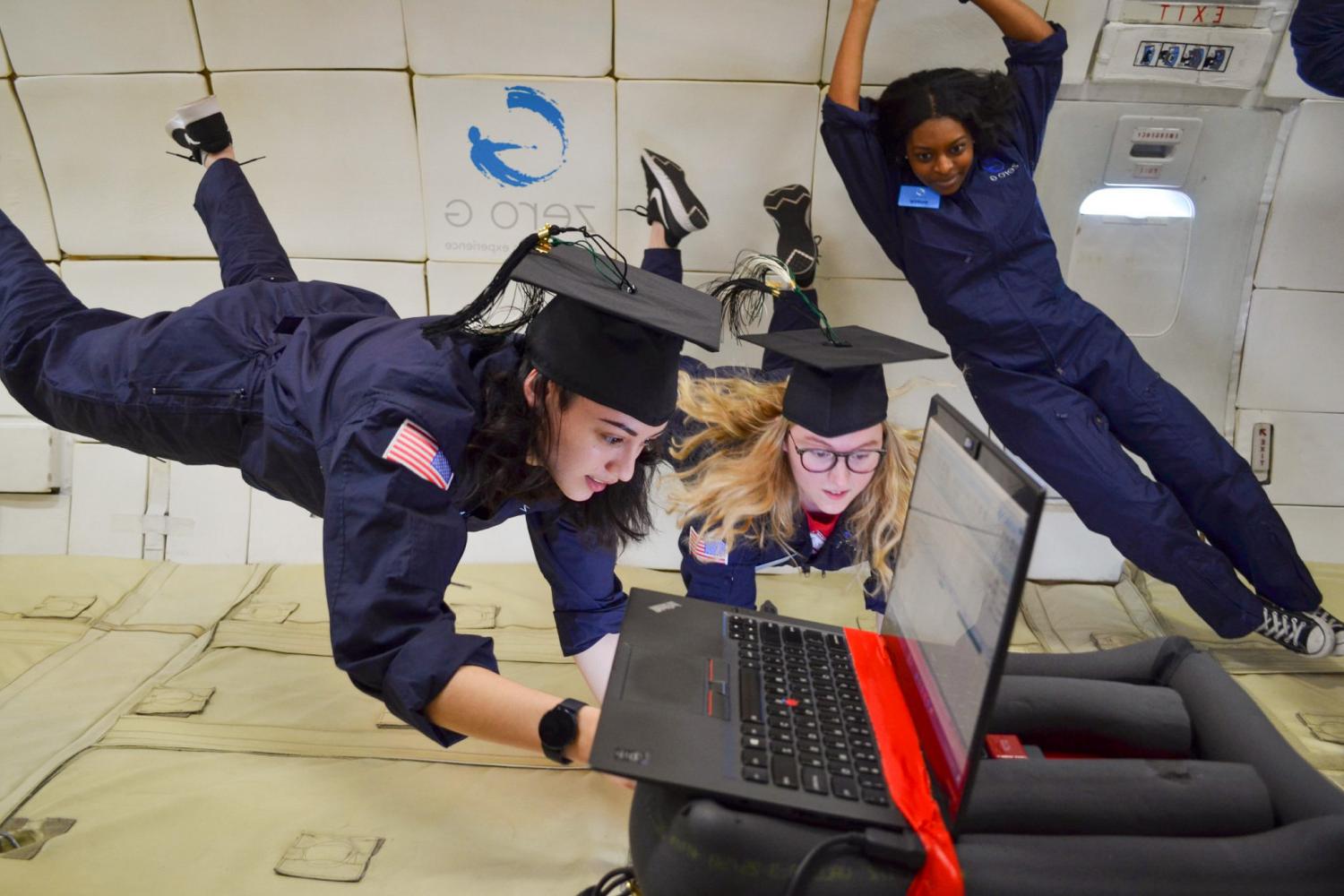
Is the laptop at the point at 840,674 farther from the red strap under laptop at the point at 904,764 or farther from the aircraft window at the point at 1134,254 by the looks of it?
the aircraft window at the point at 1134,254

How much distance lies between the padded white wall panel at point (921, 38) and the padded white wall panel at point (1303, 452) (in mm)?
1377

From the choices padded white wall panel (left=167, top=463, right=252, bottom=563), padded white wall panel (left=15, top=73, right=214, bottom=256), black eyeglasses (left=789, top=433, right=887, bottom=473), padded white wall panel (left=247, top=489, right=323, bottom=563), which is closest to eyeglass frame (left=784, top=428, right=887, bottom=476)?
black eyeglasses (left=789, top=433, right=887, bottom=473)

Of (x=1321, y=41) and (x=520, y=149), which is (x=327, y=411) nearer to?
(x=520, y=149)

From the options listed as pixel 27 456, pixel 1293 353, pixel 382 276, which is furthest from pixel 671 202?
pixel 27 456

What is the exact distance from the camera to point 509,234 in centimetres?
269

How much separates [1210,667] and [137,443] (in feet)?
6.59

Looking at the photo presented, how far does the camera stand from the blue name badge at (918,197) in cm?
229

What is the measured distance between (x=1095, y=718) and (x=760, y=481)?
0.94 metres

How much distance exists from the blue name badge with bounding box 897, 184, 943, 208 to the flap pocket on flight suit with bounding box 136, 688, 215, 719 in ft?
7.04

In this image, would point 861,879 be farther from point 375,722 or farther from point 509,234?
point 509,234

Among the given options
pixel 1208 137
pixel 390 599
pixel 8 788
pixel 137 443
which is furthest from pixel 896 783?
pixel 1208 137

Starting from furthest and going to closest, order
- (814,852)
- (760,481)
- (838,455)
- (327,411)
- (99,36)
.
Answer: (99,36)
(760,481)
(838,455)
(327,411)
(814,852)

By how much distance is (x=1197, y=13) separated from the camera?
2.47m

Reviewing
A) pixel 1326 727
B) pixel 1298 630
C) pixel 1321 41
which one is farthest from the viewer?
pixel 1298 630
